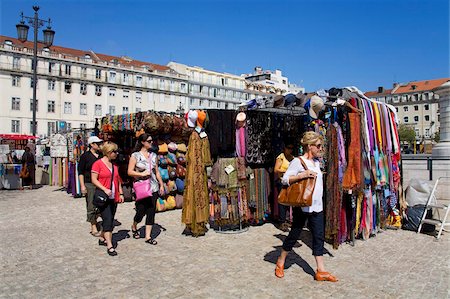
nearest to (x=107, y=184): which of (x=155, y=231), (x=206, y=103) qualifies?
(x=155, y=231)

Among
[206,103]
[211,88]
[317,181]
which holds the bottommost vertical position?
[317,181]

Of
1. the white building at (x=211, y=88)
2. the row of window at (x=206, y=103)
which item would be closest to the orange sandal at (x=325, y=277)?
the white building at (x=211, y=88)

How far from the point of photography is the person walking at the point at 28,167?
46.5 ft

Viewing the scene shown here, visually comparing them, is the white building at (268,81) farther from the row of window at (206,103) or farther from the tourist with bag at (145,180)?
the tourist with bag at (145,180)

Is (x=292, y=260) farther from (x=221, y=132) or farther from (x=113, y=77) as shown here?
(x=113, y=77)

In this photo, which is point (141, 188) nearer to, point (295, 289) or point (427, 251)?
point (295, 289)

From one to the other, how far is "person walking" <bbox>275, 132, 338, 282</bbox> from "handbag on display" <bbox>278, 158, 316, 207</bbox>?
0.17 feet

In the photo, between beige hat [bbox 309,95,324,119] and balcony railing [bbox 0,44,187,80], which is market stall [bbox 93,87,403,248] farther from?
balcony railing [bbox 0,44,187,80]

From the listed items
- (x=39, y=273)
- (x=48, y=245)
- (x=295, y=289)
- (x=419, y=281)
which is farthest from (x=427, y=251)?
(x=48, y=245)

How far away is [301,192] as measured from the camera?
13.6 feet

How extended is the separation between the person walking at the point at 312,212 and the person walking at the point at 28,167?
13.2 metres

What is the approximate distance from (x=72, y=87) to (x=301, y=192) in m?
52.1

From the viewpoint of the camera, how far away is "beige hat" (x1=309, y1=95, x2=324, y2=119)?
5.83m

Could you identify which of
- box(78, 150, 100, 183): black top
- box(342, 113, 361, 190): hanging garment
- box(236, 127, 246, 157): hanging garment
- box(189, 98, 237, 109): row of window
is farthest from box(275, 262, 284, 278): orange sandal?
box(189, 98, 237, 109): row of window
